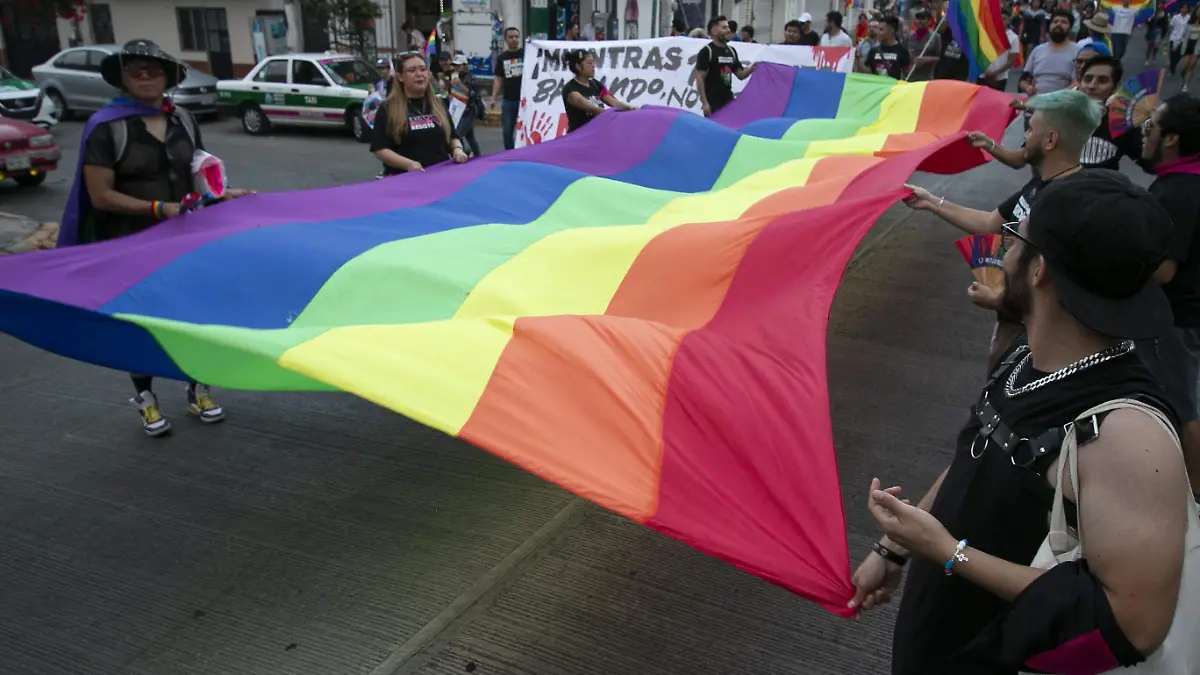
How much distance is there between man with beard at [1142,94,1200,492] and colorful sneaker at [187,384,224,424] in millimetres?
4385

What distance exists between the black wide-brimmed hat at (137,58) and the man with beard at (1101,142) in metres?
4.10

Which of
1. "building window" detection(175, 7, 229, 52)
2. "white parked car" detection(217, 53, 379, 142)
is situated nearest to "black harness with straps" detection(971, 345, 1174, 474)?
"white parked car" detection(217, 53, 379, 142)

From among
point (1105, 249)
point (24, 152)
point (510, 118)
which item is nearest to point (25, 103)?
point (24, 152)

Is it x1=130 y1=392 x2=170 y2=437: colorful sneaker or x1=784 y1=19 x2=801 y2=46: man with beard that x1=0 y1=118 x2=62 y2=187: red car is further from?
x1=784 y1=19 x2=801 y2=46: man with beard

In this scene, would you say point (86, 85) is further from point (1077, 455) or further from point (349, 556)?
point (1077, 455)

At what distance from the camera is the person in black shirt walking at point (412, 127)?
5.51 meters

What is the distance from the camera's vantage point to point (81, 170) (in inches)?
153

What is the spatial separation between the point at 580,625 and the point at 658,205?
2.25 meters

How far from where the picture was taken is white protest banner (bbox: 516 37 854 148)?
33.1 feet

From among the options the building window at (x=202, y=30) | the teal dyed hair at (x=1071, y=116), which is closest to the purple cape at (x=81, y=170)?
the teal dyed hair at (x=1071, y=116)

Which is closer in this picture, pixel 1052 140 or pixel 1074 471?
pixel 1074 471

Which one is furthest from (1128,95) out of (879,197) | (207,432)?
(207,432)

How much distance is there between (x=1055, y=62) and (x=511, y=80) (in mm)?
6277

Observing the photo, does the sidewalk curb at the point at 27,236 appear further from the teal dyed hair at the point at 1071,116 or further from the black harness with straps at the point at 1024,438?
the black harness with straps at the point at 1024,438
